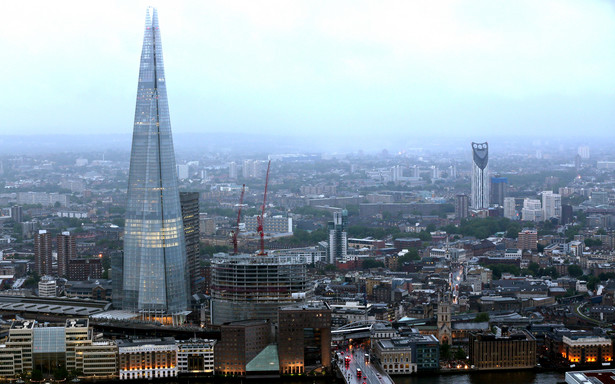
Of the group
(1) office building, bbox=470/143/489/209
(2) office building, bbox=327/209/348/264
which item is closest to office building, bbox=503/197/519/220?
(1) office building, bbox=470/143/489/209

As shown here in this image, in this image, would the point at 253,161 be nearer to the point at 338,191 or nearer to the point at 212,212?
the point at 338,191

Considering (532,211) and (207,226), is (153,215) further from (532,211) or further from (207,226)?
(532,211)

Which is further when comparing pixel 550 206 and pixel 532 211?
pixel 550 206

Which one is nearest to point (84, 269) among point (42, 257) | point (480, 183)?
point (42, 257)

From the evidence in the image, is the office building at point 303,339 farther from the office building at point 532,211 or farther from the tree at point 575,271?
the office building at point 532,211

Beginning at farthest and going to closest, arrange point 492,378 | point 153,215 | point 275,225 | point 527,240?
point 275,225, point 527,240, point 153,215, point 492,378

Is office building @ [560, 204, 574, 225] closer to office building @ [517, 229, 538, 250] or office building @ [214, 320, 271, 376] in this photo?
office building @ [517, 229, 538, 250]

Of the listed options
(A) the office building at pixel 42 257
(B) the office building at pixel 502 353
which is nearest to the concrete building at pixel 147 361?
(B) the office building at pixel 502 353
